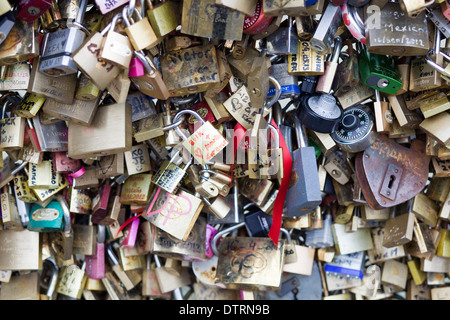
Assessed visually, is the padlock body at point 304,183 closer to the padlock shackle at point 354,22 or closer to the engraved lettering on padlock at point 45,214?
the padlock shackle at point 354,22

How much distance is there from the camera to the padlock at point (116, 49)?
1906mm

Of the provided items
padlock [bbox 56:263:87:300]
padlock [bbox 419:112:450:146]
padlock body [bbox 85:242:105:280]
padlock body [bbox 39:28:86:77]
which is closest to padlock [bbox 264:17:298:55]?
padlock [bbox 419:112:450:146]

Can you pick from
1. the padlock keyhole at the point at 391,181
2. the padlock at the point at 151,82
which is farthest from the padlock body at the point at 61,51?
the padlock keyhole at the point at 391,181

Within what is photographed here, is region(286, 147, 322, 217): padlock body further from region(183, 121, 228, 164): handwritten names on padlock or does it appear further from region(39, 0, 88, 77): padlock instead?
region(39, 0, 88, 77): padlock

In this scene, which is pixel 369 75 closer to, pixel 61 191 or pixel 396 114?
pixel 396 114

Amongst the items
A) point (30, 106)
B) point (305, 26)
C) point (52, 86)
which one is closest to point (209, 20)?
point (305, 26)

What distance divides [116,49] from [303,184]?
2.93ft

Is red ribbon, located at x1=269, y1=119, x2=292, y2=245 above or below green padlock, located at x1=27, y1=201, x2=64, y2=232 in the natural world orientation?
above

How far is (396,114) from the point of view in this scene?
7.67 ft

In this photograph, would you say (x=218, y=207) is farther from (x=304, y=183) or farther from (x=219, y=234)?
(x=304, y=183)

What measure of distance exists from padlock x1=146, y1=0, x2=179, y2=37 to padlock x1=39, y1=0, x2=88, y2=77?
0.84ft

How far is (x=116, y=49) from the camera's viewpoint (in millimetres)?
1926

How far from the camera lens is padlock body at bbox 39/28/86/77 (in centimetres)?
199

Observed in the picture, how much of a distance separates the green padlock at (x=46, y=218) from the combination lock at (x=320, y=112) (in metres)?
1.13
